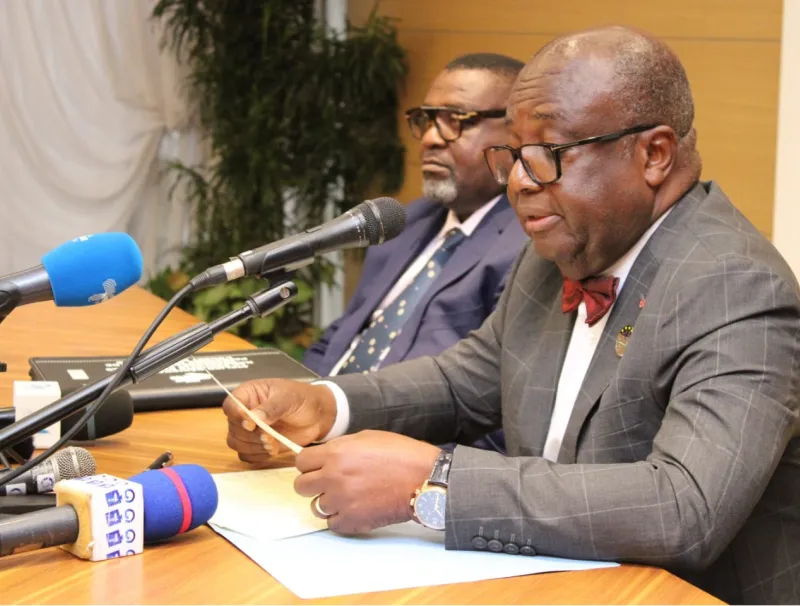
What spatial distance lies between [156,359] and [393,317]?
1.71 m

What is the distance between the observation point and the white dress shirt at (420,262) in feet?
9.89

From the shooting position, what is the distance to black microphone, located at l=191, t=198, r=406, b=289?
1.30m

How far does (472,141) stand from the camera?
9.89ft

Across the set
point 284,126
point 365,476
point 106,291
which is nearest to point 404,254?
point 365,476

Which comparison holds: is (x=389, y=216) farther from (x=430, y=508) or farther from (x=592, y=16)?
(x=592, y=16)

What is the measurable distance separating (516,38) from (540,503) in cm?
299

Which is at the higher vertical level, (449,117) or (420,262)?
(449,117)

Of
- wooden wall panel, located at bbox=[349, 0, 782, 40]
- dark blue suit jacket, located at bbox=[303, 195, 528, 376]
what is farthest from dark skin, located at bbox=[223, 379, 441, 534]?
wooden wall panel, located at bbox=[349, 0, 782, 40]

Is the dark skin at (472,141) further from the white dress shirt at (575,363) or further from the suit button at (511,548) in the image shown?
the suit button at (511,548)

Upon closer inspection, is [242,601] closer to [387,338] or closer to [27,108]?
[387,338]

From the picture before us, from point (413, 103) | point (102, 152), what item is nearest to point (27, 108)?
point (102, 152)

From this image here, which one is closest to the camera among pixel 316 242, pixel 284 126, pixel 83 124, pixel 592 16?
pixel 316 242

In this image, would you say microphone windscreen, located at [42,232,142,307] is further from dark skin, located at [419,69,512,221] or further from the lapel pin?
dark skin, located at [419,69,512,221]

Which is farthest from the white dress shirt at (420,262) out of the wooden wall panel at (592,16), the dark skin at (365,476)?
the dark skin at (365,476)
